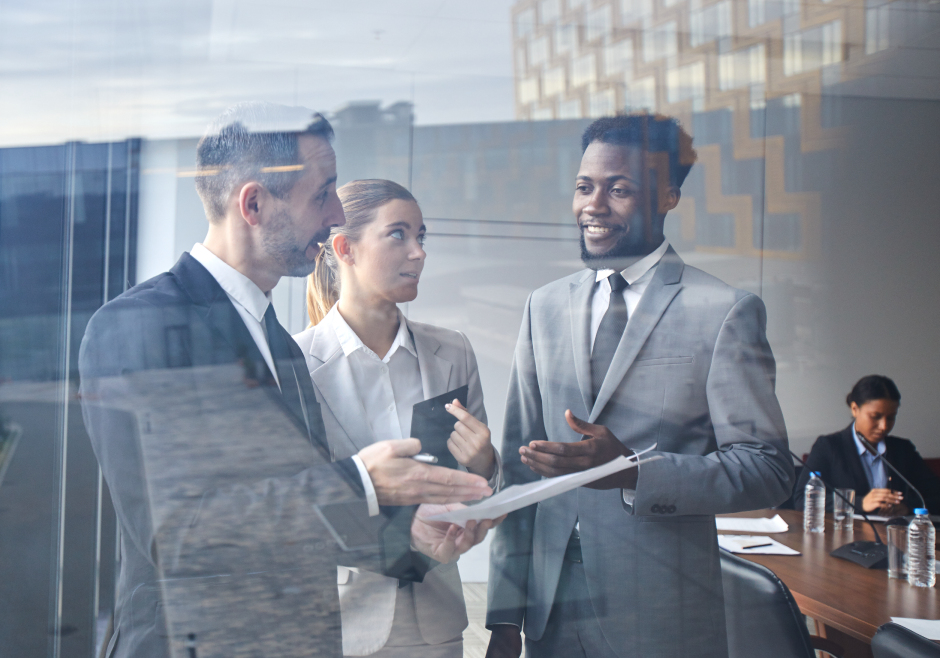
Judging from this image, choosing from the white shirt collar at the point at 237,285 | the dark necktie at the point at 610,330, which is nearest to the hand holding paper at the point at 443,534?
the dark necktie at the point at 610,330

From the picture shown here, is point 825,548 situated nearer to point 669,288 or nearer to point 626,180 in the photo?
point 669,288

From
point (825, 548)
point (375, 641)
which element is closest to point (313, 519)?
point (375, 641)

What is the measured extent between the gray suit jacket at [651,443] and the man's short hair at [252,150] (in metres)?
0.51

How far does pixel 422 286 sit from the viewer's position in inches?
48.4

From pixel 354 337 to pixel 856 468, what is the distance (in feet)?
4.00

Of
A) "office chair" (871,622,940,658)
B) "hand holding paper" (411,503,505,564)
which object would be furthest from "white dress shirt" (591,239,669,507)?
"office chair" (871,622,940,658)

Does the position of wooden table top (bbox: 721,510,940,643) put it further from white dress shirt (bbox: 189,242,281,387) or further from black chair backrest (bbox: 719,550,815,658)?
white dress shirt (bbox: 189,242,281,387)

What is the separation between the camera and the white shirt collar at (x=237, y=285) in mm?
1119

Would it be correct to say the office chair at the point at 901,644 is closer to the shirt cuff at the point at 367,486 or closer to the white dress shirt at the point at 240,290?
the shirt cuff at the point at 367,486

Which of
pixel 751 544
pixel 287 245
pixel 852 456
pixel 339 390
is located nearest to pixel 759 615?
pixel 751 544

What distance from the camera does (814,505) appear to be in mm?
1735

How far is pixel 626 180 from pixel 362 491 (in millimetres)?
775

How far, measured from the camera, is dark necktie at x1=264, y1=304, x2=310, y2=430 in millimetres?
1139

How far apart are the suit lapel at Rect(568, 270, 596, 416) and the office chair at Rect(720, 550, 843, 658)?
1.48ft
